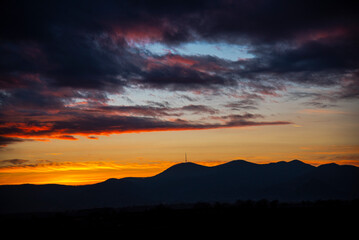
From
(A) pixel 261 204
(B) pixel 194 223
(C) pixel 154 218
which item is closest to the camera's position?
(B) pixel 194 223

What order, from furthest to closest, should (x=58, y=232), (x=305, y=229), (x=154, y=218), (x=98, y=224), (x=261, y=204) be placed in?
(x=261, y=204), (x=154, y=218), (x=98, y=224), (x=58, y=232), (x=305, y=229)

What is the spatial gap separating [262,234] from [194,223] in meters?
10.4

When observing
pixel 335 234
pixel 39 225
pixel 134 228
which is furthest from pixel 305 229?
pixel 39 225

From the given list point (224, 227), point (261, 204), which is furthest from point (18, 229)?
point (261, 204)

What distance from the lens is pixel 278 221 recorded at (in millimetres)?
42312

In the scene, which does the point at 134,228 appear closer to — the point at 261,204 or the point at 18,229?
the point at 18,229

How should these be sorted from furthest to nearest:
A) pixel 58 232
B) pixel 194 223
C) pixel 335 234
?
1. pixel 194 223
2. pixel 58 232
3. pixel 335 234

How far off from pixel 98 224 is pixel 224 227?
1709cm

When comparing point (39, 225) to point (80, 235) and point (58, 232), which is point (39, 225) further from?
point (80, 235)

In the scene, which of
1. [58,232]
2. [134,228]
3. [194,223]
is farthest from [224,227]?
[58,232]

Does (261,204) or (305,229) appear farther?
(261,204)

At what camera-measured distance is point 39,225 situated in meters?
46.2

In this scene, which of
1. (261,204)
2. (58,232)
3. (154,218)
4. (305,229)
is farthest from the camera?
(261,204)

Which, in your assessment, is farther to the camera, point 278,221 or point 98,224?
point 98,224
